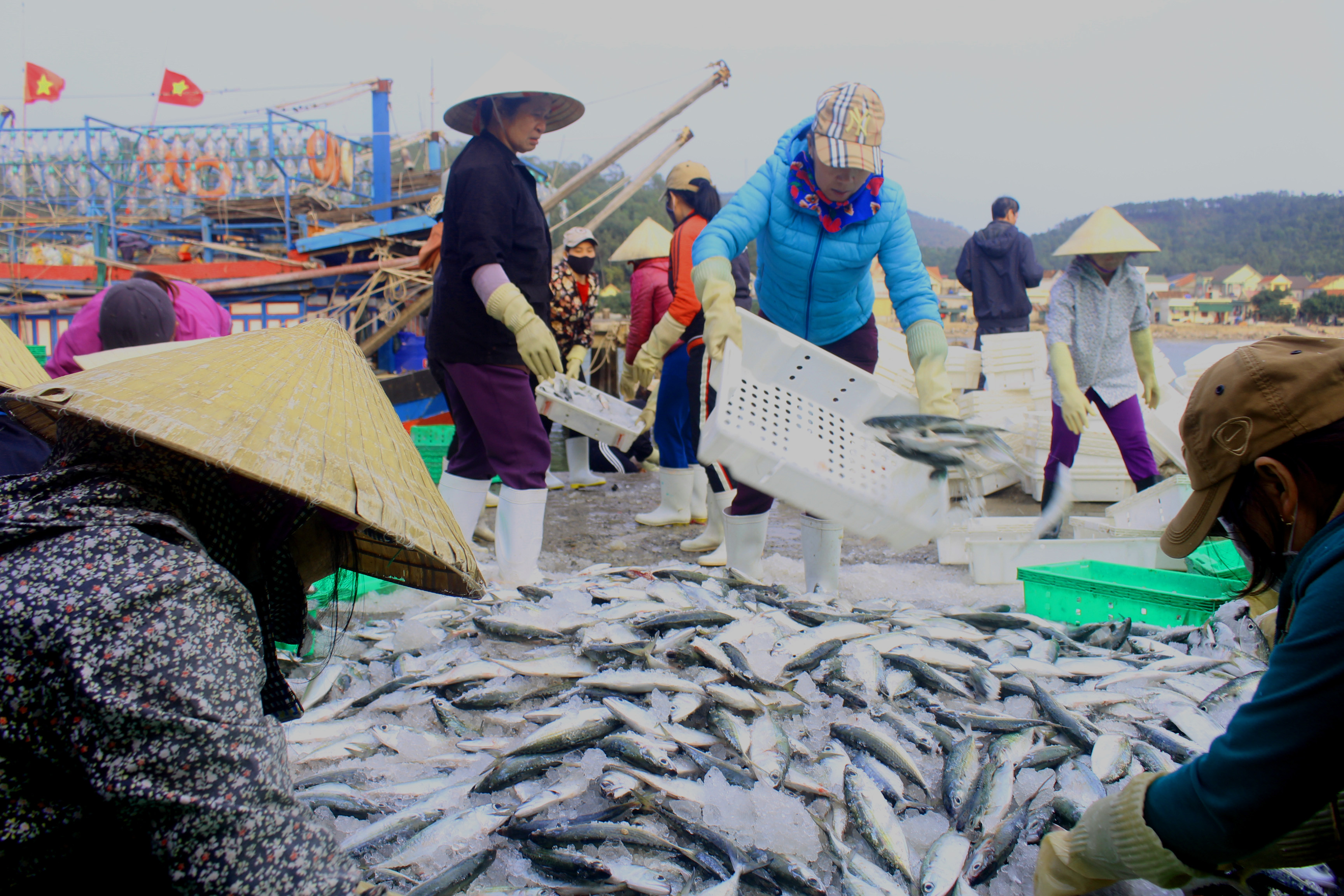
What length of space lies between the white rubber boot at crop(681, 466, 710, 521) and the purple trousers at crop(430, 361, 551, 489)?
92.5 inches

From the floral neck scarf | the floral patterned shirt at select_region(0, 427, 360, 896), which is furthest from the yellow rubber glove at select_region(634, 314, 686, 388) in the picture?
the floral patterned shirt at select_region(0, 427, 360, 896)

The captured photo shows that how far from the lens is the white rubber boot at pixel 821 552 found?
3.82 metres

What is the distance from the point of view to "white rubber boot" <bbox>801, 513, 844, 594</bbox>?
3.82 meters

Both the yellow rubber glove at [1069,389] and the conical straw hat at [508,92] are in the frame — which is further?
the yellow rubber glove at [1069,389]

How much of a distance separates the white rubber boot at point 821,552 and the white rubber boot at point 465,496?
62.1 inches

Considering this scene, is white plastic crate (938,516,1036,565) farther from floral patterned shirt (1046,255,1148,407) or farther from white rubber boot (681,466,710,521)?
white rubber boot (681,466,710,521)

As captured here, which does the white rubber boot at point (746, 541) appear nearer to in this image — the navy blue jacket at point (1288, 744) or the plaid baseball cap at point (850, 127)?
the plaid baseball cap at point (850, 127)

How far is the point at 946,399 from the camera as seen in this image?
3078 millimetres

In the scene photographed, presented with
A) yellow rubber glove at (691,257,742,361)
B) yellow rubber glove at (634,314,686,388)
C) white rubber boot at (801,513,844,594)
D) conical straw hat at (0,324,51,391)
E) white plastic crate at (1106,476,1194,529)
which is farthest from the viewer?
white plastic crate at (1106,476,1194,529)

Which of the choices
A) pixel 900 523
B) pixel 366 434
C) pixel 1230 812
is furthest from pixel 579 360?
pixel 1230 812

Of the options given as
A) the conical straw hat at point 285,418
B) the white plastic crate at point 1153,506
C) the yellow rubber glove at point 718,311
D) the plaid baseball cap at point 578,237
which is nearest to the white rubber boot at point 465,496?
the yellow rubber glove at point 718,311

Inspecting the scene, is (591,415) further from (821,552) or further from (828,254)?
(828,254)

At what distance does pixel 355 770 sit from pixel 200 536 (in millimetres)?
1086

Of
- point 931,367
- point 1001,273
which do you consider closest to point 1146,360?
point 931,367
